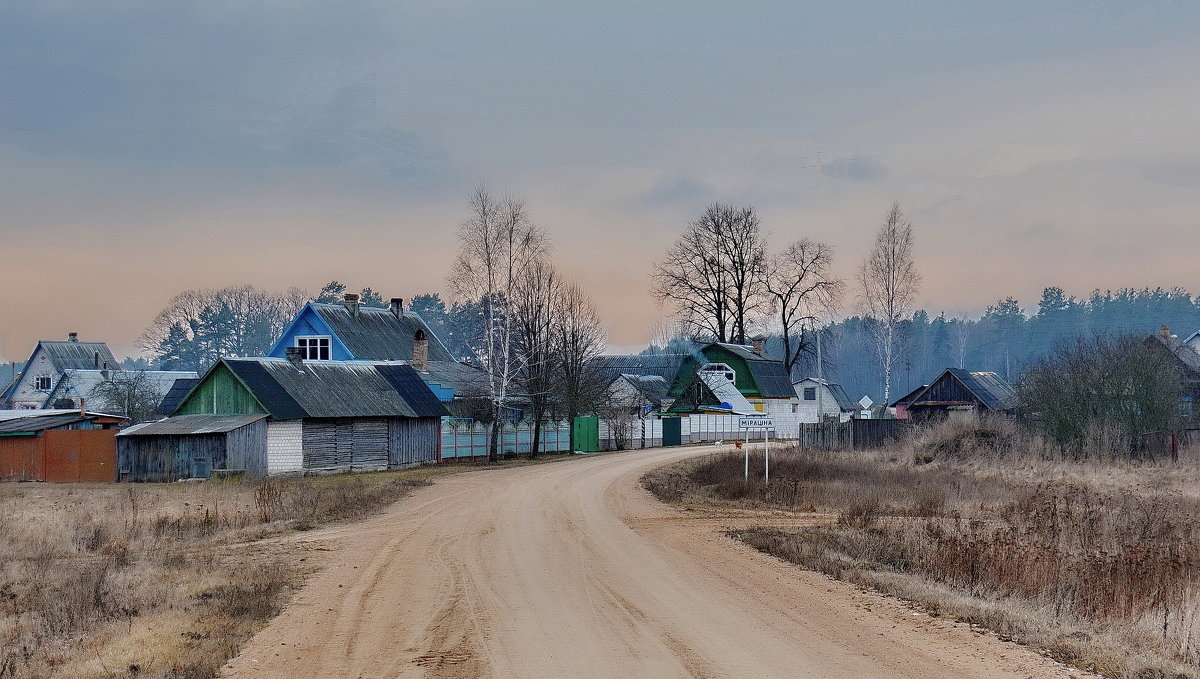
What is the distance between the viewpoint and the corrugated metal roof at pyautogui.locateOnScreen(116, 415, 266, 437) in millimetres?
36688

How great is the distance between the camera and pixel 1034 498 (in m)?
→ 24.5

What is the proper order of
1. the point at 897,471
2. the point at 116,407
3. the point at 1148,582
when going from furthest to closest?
1. the point at 116,407
2. the point at 897,471
3. the point at 1148,582

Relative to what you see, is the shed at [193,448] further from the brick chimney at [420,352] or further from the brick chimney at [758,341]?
the brick chimney at [758,341]

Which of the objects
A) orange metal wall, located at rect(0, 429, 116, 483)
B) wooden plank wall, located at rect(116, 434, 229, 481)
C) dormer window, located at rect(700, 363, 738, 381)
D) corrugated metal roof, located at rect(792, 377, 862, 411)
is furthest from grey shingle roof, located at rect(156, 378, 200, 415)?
corrugated metal roof, located at rect(792, 377, 862, 411)

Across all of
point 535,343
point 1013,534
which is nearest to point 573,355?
point 535,343

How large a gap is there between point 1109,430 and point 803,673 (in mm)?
30312

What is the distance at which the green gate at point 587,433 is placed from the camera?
53.8 metres

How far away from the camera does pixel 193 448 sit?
1455 inches

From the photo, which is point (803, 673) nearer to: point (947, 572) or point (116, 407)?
point (947, 572)

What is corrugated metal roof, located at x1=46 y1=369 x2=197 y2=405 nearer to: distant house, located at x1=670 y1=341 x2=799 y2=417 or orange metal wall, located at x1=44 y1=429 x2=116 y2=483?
orange metal wall, located at x1=44 y1=429 x2=116 y2=483

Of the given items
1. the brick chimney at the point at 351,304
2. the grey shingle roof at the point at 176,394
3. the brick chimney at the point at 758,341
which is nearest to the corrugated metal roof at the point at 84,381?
the grey shingle roof at the point at 176,394

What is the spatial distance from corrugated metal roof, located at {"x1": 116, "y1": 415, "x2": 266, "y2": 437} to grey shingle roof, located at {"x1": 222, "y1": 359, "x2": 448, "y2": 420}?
3.91 ft

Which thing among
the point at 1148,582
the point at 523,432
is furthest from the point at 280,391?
the point at 1148,582

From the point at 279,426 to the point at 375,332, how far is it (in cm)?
2011
